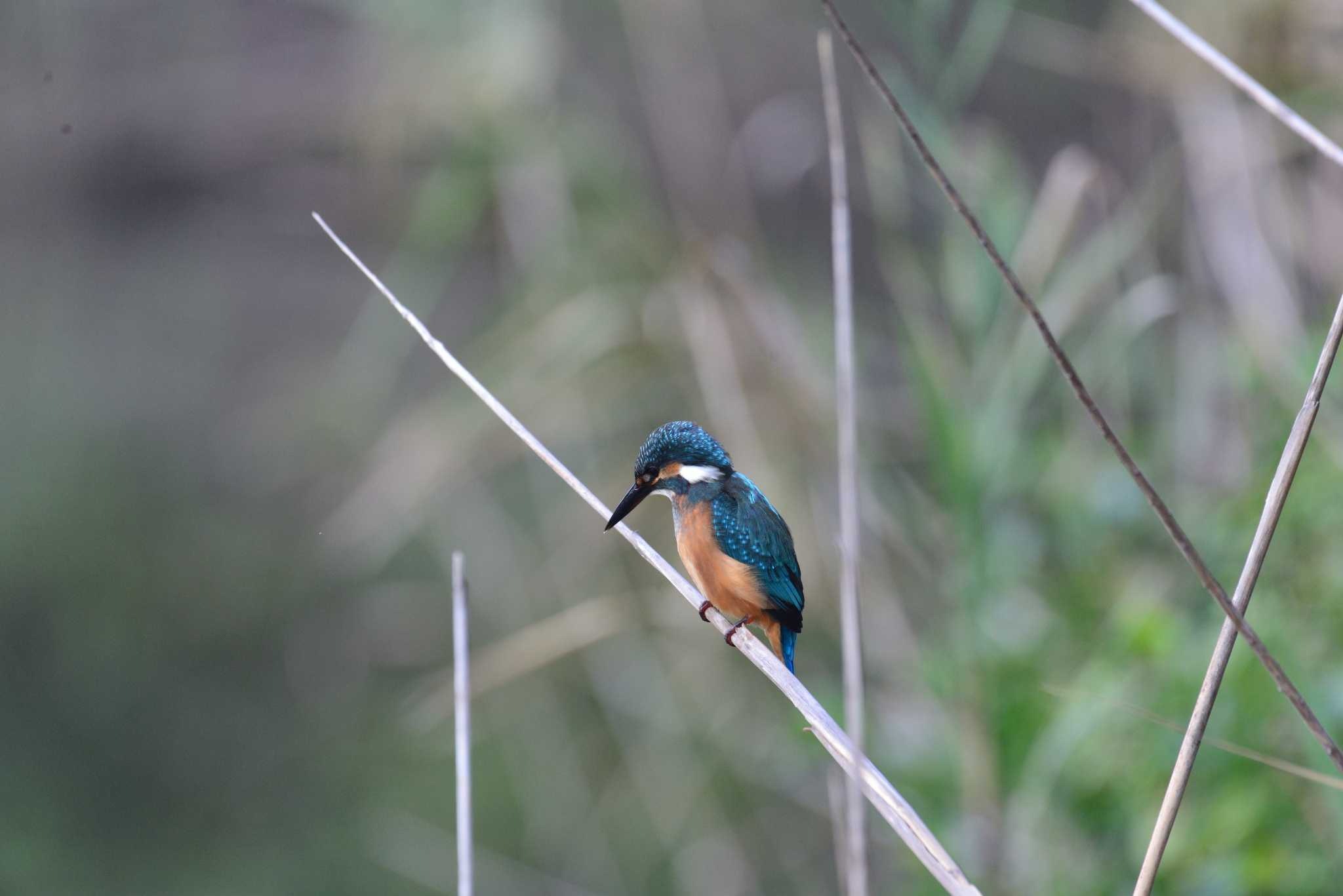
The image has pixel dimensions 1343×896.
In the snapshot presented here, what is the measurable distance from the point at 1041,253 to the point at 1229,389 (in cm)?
104

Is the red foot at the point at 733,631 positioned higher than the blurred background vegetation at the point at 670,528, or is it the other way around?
the blurred background vegetation at the point at 670,528

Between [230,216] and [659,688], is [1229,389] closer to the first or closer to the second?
[659,688]

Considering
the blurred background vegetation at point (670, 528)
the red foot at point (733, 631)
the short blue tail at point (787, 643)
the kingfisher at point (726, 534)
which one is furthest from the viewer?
the blurred background vegetation at point (670, 528)

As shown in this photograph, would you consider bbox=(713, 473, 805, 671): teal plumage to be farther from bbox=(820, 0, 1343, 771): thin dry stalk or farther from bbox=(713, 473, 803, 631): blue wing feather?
bbox=(820, 0, 1343, 771): thin dry stalk

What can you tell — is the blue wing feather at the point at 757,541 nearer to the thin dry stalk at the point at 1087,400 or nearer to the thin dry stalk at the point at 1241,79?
the thin dry stalk at the point at 1087,400

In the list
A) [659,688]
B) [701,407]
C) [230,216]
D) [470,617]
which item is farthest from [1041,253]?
[230,216]

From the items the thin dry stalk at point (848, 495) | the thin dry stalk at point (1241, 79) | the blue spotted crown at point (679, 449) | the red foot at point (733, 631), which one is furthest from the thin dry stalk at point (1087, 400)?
the thin dry stalk at point (1241, 79)

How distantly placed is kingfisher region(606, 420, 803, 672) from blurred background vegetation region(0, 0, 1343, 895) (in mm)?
360

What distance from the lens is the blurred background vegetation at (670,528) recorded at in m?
2.45

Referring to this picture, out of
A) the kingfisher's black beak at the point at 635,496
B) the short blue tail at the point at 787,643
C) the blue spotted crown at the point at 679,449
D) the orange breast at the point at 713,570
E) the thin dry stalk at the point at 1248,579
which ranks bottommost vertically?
the thin dry stalk at the point at 1248,579

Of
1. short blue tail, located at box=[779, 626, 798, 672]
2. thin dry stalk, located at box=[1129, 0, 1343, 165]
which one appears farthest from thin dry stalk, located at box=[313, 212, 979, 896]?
thin dry stalk, located at box=[1129, 0, 1343, 165]

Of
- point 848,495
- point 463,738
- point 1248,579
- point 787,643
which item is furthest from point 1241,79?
point 463,738

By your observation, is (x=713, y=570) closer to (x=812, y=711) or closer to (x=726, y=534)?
(x=726, y=534)

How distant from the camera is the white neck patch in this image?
1.24 meters
